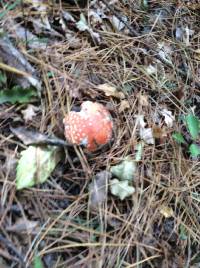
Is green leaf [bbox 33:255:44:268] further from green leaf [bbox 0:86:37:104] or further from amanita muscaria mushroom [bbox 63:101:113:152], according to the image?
green leaf [bbox 0:86:37:104]

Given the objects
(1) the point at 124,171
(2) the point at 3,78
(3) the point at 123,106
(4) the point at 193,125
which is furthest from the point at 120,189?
(2) the point at 3,78

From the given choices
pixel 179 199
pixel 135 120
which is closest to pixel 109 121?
pixel 135 120

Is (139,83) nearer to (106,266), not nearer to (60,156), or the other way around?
(60,156)

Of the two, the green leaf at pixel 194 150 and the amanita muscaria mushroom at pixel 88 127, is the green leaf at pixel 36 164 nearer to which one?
the amanita muscaria mushroom at pixel 88 127

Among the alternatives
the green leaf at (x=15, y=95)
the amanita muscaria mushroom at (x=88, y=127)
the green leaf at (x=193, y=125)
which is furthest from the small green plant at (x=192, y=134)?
the green leaf at (x=15, y=95)

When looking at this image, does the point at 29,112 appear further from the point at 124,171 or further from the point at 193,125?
the point at 193,125

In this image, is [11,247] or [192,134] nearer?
[11,247]

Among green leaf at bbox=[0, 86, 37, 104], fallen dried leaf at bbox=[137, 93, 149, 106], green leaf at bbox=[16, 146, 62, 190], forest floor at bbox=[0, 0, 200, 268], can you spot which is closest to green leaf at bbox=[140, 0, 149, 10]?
forest floor at bbox=[0, 0, 200, 268]
